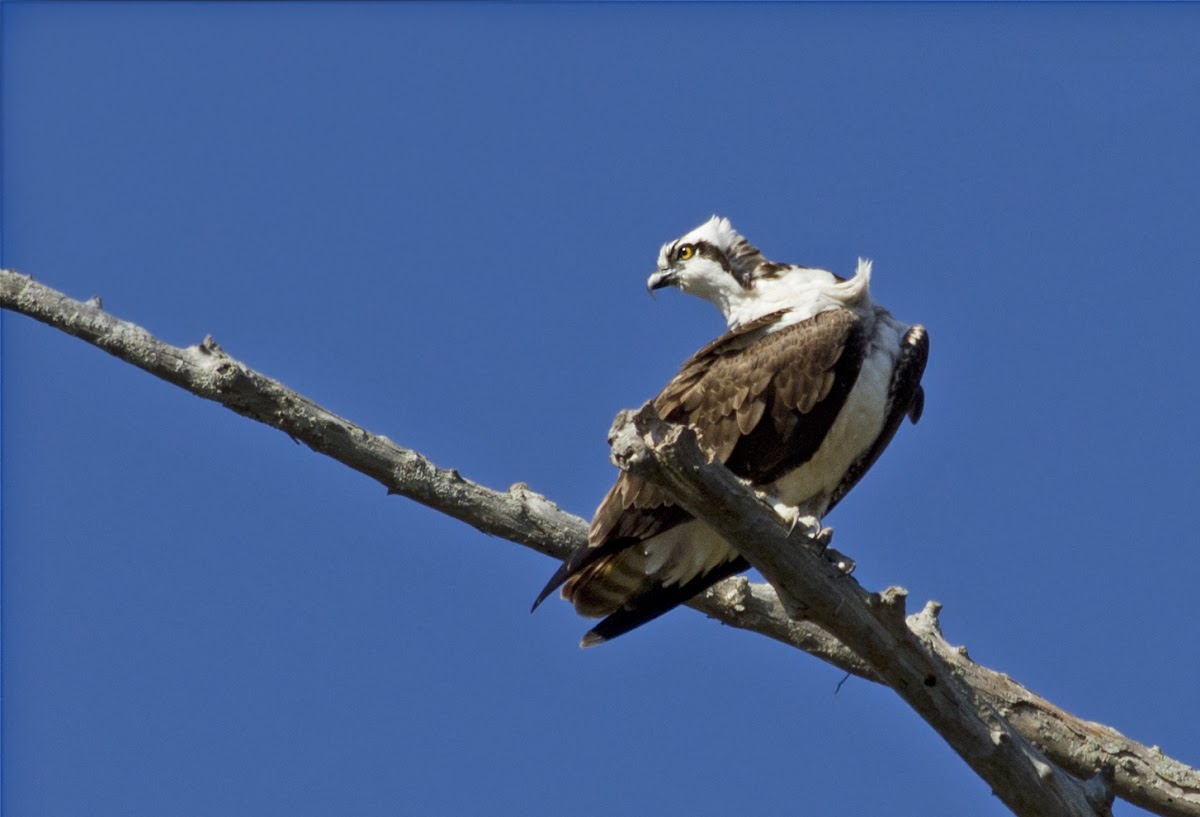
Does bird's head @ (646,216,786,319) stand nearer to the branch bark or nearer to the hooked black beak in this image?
the hooked black beak

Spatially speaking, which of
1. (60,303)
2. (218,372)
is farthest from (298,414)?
(60,303)

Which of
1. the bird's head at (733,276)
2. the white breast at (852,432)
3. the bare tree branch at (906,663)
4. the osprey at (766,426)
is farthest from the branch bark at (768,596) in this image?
the bird's head at (733,276)

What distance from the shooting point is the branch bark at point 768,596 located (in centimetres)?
523

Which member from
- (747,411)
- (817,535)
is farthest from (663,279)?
(817,535)

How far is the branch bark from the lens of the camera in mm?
5230

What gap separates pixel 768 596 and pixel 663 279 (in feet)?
6.18

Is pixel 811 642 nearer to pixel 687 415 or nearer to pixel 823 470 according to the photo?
pixel 823 470

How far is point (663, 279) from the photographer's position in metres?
7.80

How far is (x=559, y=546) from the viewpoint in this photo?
6.67 m

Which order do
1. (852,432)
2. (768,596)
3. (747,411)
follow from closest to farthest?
(747,411), (852,432), (768,596)

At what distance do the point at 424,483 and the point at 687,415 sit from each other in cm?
123

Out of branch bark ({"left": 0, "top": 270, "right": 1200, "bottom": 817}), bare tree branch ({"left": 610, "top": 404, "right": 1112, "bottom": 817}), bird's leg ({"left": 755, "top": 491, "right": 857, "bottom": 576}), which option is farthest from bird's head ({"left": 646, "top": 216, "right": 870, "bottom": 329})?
bare tree branch ({"left": 610, "top": 404, "right": 1112, "bottom": 817})

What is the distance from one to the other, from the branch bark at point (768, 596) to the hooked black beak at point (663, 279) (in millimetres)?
1684

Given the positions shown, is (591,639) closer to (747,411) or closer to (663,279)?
(747,411)
